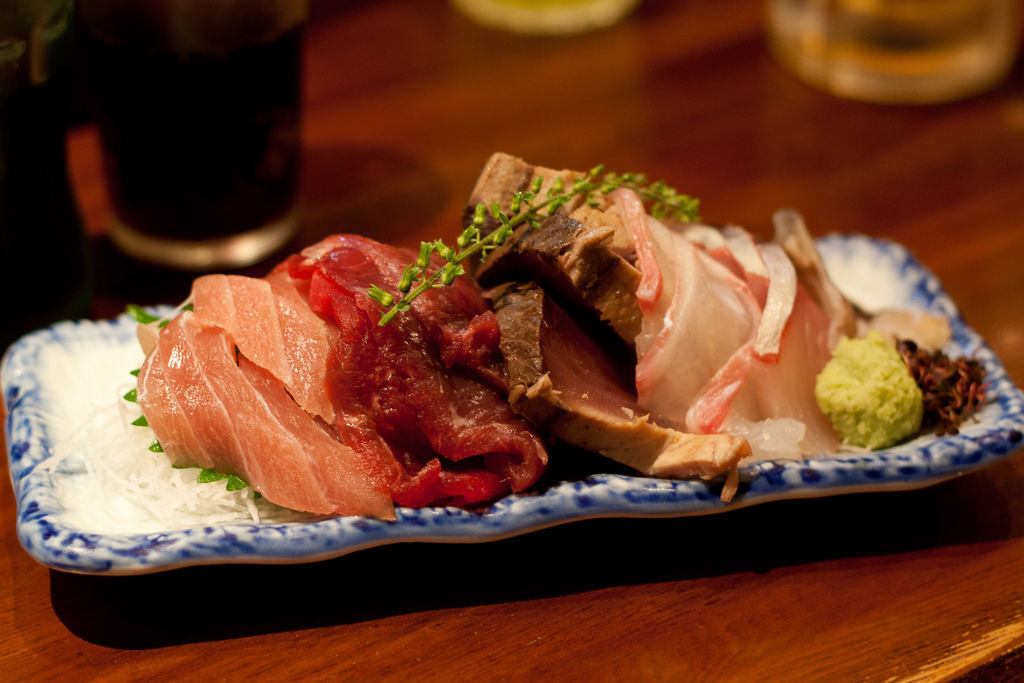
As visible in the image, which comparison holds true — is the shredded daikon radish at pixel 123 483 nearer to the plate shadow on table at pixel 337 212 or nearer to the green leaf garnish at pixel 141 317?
the green leaf garnish at pixel 141 317

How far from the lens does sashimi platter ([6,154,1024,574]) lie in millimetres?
1899

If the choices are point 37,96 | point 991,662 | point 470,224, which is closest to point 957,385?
point 991,662

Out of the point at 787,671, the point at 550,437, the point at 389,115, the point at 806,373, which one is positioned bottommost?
the point at 787,671

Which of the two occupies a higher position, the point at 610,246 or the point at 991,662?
the point at 610,246

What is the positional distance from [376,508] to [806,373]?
889 millimetres

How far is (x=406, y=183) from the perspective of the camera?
3711 mm

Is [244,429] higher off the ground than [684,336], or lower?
lower

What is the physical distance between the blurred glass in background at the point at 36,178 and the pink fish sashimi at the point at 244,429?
774mm

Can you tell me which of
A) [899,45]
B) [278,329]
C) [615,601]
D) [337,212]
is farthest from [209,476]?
[899,45]

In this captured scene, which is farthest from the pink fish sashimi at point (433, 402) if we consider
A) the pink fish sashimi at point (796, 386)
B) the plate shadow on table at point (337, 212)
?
the plate shadow on table at point (337, 212)

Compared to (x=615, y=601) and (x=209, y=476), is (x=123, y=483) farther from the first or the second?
(x=615, y=601)

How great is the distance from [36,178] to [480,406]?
50.8 inches

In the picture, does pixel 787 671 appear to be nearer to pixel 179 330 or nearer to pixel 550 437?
pixel 550 437

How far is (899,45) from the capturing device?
161 inches
